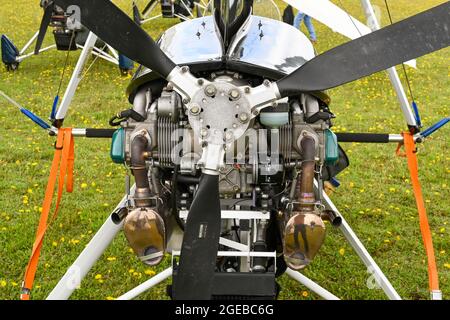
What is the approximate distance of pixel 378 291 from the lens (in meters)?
4.87

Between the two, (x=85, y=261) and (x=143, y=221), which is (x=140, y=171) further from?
(x=85, y=261)

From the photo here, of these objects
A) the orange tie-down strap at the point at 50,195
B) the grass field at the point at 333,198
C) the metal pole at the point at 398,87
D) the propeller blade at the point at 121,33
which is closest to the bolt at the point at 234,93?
the propeller blade at the point at 121,33

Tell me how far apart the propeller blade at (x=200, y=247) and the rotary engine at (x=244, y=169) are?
25 centimetres

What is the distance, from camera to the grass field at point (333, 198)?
5004 mm

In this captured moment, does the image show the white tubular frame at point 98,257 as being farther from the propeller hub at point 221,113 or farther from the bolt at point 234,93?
the bolt at point 234,93

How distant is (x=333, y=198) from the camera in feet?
21.9

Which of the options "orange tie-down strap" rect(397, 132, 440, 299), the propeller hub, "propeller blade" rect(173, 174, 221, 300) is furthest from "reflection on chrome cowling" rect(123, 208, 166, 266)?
"orange tie-down strap" rect(397, 132, 440, 299)

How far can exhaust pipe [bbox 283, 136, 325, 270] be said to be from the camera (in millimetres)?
2877

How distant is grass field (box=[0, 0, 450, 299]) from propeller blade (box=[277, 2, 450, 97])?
2541 mm

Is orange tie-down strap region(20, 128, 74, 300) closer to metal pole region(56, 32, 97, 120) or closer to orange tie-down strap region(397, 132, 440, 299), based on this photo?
metal pole region(56, 32, 97, 120)

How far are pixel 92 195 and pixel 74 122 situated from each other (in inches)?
119

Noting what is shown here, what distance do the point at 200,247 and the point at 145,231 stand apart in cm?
38
